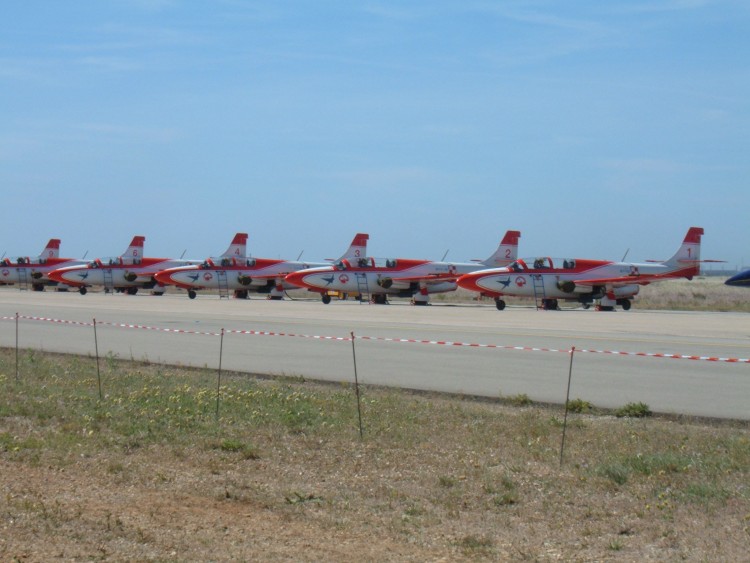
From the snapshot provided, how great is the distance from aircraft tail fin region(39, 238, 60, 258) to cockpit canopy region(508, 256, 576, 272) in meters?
40.3

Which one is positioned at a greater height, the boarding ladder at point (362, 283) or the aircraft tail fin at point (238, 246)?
Answer: the aircraft tail fin at point (238, 246)

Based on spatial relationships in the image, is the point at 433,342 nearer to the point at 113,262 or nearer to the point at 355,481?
the point at 355,481

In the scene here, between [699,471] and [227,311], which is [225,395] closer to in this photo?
[699,471]

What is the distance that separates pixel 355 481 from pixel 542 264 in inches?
1405

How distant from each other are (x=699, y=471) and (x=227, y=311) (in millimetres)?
30008

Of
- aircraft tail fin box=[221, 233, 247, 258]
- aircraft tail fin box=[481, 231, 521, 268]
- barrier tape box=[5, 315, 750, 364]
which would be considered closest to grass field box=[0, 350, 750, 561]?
barrier tape box=[5, 315, 750, 364]

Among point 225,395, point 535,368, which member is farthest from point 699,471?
point 535,368

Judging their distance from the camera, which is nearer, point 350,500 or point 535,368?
point 350,500

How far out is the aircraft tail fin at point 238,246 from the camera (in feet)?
194

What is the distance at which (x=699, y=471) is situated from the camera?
28.6 ft

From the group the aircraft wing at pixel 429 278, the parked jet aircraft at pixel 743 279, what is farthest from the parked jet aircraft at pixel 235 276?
the parked jet aircraft at pixel 743 279

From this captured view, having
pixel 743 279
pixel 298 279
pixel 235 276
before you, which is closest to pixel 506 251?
pixel 298 279

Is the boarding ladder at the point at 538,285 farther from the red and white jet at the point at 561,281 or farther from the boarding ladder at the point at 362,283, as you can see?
the boarding ladder at the point at 362,283

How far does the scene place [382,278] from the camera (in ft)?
160
